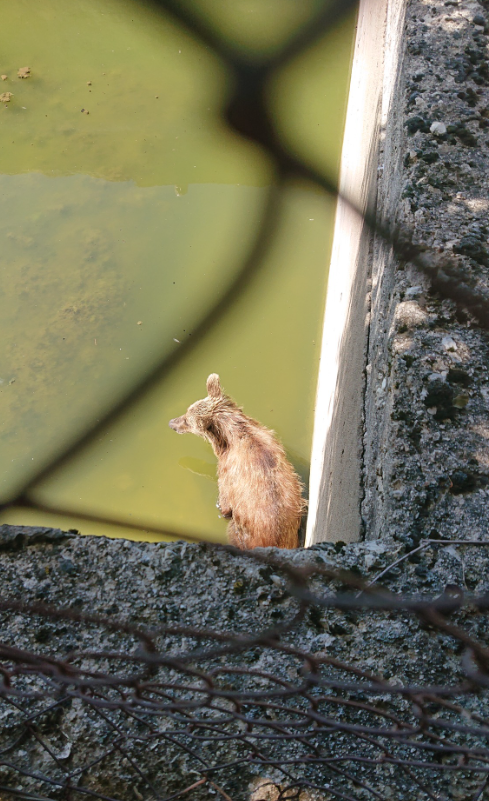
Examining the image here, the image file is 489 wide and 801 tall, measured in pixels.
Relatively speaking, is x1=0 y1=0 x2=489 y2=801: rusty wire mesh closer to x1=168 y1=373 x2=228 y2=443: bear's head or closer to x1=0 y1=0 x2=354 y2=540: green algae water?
x1=168 y1=373 x2=228 y2=443: bear's head

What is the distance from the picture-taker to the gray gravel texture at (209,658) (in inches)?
55.2

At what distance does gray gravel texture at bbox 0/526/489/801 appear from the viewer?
4.60 feet

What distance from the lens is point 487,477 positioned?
5.99ft

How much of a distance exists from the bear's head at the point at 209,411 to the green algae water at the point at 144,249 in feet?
1.20

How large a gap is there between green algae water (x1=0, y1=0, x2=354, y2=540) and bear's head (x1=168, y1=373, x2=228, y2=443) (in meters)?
0.37

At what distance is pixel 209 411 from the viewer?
407 cm

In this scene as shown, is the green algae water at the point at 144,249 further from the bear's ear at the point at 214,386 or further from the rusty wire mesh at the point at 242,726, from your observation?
the rusty wire mesh at the point at 242,726

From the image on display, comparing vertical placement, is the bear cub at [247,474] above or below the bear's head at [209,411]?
below

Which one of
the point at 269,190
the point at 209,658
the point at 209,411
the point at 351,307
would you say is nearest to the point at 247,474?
the point at 209,411

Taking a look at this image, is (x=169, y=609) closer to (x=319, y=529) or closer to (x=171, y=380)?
(x=319, y=529)

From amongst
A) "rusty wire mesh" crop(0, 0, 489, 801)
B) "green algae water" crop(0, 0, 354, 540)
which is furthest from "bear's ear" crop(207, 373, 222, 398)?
"rusty wire mesh" crop(0, 0, 489, 801)

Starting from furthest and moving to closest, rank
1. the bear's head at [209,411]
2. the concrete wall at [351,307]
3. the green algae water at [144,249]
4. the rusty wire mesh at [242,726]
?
the green algae water at [144,249], the bear's head at [209,411], the concrete wall at [351,307], the rusty wire mesh at [242,726]

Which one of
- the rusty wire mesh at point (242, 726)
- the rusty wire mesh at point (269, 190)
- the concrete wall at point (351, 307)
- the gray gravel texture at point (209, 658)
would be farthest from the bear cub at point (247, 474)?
the rusty wire mesh at point (242, 726)

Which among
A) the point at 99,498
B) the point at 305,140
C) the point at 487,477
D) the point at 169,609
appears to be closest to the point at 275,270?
the point at 305,140
